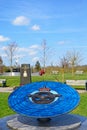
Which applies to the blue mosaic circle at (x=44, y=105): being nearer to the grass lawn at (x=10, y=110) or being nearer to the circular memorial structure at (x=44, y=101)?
the circular memorial structure at (x=44, y=101)

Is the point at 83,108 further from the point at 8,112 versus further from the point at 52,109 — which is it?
the point at 52,109

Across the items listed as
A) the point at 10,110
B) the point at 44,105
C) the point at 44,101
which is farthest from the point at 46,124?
the point at 10,110

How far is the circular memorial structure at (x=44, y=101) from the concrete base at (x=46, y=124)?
0.56ft

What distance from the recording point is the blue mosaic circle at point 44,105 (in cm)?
667

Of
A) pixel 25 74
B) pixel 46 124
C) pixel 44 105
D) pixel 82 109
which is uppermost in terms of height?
pixel 25 74

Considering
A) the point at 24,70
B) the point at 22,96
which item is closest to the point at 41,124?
the point at 22,96

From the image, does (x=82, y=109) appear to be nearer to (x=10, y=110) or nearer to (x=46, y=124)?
(x=10, y=110)

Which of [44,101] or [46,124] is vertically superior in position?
[44,101]

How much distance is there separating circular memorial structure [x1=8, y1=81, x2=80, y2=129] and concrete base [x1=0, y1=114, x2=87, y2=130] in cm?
17

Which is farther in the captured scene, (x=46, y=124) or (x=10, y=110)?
(x=10, y=110)

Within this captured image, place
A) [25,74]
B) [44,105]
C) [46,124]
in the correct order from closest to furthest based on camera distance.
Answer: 1. [46,124]
2. [44,105]
3. [25,74]

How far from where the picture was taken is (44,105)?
22.9ft

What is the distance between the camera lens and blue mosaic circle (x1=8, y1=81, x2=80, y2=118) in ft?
21.9

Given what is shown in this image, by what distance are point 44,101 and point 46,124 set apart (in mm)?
549
